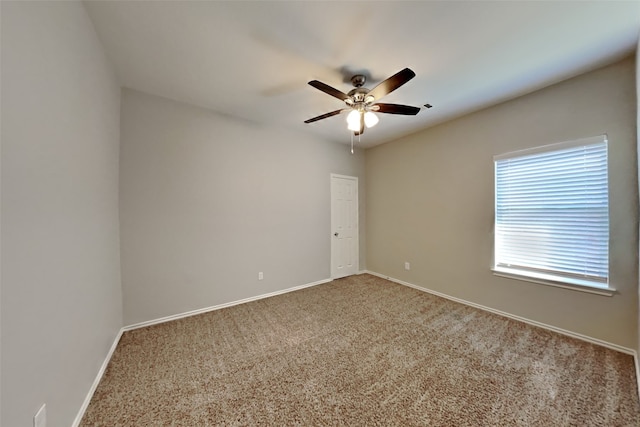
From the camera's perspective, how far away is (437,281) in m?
3.54

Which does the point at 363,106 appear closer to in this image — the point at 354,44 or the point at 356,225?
the point at 354,44

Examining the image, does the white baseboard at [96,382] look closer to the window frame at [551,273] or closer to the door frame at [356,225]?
the door frame at [356,225]

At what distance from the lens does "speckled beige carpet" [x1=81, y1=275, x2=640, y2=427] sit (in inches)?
56.7

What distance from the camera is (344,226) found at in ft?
14.7

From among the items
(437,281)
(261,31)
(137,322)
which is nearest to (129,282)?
(137,322)

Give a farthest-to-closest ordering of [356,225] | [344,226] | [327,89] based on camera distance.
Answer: [356,225]
[344,226]
[327,89]

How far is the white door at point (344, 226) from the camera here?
432 centimetres

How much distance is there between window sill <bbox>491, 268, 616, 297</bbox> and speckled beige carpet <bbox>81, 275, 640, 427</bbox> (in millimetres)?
517

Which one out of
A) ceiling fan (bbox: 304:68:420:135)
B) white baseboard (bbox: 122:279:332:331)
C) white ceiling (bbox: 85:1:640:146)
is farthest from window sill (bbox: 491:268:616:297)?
white baseboard (bbox: 122:279:332:331)

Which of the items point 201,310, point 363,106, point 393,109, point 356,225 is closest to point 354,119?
point 363,106

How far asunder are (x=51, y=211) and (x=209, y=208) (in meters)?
1.81

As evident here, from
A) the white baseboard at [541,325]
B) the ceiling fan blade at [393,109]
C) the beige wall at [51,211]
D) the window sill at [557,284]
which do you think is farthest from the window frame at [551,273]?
the beige wall at [51,211]

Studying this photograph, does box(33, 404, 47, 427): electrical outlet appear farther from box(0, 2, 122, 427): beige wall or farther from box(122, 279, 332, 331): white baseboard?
box(122, 279, 332, 331): white baseboard

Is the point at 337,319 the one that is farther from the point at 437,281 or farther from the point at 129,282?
the point at 129,282
